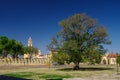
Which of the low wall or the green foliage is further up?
the green foliage

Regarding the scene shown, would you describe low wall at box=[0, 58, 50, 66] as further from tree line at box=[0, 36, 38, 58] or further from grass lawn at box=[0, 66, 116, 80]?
grass lawn at box=[0, 66, 116, 80]

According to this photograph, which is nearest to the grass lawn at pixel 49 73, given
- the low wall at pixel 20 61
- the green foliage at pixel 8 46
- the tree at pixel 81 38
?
the tree at pixel 81 38

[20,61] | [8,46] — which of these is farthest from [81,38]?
[8,46]

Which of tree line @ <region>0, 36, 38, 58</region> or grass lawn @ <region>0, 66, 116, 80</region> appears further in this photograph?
tree line @ <region>0, 36, 38, 58</region>

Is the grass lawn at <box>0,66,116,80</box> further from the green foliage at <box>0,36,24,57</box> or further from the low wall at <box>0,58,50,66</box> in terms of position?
the green foliage at <box>0,36,24,57</box>

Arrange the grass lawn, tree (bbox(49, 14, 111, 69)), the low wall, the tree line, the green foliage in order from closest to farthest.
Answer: the grass lawn < tree (bbox(49, 14, 111, 69)) < the low wall < the green foliage < the tree line

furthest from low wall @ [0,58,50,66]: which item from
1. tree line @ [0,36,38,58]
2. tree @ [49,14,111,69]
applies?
tree @ [49,14,111,69]

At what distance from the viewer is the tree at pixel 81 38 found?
51.9m

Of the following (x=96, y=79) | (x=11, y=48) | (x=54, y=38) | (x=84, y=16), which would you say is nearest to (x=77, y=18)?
(x=84, y=16)

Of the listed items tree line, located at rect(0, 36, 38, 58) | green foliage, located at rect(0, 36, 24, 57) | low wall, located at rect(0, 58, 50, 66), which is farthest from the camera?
tree line, located at rect(0, 36, 38, 58)

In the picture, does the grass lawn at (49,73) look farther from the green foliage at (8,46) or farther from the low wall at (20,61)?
the green foliage at (8,46)

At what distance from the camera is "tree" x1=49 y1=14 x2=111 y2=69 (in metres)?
51.9

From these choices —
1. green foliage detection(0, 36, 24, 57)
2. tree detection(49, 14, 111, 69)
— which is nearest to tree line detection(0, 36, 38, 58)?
green foliage detection(0, 36, 24, 57)

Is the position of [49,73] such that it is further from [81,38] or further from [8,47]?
[8,47]
